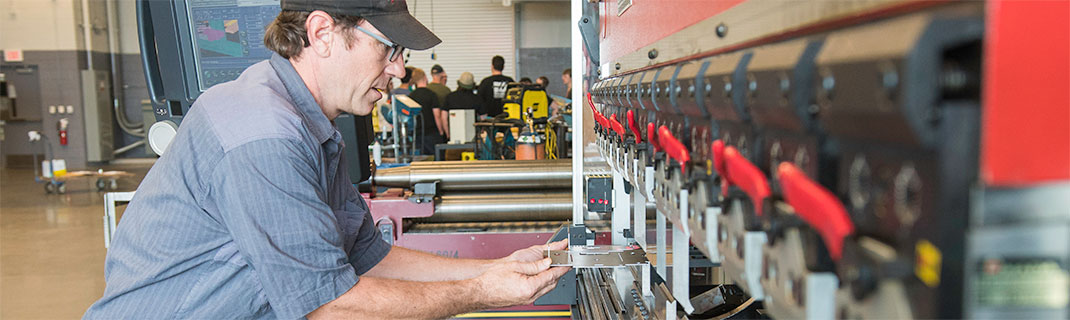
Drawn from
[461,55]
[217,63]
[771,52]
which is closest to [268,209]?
[771,52]

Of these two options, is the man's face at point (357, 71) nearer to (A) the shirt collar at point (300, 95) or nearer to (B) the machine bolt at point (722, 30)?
(A) the shirt collar at point (300, 95)

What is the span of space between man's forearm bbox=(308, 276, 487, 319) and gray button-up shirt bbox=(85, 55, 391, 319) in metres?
0.04

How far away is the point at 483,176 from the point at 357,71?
198 centimetres

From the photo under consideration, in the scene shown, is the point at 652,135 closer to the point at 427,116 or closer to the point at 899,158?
the point at 899,158

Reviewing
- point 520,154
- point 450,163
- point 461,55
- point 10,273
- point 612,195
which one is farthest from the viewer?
point 461,55

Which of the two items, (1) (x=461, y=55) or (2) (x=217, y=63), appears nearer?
(2) (x=217, y=63)

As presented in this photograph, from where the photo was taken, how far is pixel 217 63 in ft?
8.82

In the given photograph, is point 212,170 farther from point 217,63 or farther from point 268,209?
point 217,63

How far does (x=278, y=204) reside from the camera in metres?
1.36

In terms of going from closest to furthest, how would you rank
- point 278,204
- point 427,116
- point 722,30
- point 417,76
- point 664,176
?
point 722,30 < point 664,176 < point 278,204 < point 427,116 < point 417,76

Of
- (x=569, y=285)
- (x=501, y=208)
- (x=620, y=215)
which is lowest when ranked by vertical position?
(x=569, y=285)

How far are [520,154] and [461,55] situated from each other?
319 inches

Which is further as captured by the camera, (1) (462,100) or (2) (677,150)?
(1) (462,100)

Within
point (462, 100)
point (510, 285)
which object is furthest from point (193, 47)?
point (462, 100)
